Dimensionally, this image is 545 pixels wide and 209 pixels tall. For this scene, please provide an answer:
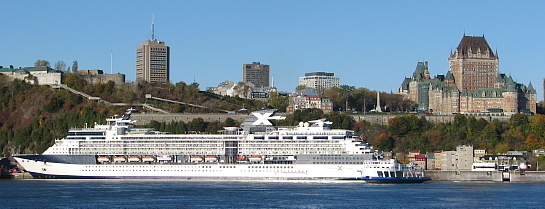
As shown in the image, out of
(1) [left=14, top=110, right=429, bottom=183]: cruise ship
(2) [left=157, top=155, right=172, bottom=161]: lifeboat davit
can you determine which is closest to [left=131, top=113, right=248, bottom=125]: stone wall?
(1) [left=14, top=110, right=429, bottom=183]: cruise ship

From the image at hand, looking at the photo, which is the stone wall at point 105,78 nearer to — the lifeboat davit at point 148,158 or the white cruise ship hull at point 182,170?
the white cruise ship hull at point 182,170

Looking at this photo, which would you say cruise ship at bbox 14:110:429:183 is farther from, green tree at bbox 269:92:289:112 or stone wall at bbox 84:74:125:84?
green tree at bbox 269:92:289:112

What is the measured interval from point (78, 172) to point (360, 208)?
37.0m

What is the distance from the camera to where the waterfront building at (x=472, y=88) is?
142750 millimetres

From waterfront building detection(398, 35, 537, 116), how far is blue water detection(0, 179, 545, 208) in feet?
184

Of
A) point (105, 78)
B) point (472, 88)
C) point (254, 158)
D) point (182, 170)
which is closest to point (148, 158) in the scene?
point (182, 170)

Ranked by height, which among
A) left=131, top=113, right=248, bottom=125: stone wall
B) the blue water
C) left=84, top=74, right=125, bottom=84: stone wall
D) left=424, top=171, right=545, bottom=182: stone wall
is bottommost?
the blue water

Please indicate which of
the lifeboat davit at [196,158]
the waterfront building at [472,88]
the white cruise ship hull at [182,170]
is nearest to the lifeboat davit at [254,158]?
the white cruise ship hull at [182,170]

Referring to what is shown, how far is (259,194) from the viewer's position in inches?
2857

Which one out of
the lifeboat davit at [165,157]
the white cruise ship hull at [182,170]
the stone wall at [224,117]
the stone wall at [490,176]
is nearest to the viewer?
the white cruise ship hull at [182,170]

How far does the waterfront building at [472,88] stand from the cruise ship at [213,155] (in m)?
51.7

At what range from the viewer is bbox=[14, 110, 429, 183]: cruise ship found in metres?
89.1

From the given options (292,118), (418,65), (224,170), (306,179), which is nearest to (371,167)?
(306,179)

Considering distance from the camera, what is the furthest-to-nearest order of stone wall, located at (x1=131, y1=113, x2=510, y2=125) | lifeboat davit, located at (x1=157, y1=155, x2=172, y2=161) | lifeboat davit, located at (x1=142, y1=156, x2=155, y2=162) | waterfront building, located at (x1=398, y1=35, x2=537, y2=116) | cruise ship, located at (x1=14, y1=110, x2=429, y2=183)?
1. waterfront building, located at (x1=398, y1=35, x2=537, y2=116)
2. stone wall, located at (x1=131, y1=113, x2=510, y2=125)
3. lifeboat davit, located at (x1=142, y1=156, x2=155, y2=162)
4. lifeboat davit, located at (x1=157, y1=155, x2=172, y2=161)
5. cruise ship, located at (x1=14, y1=110, x2=429, y2=183)
